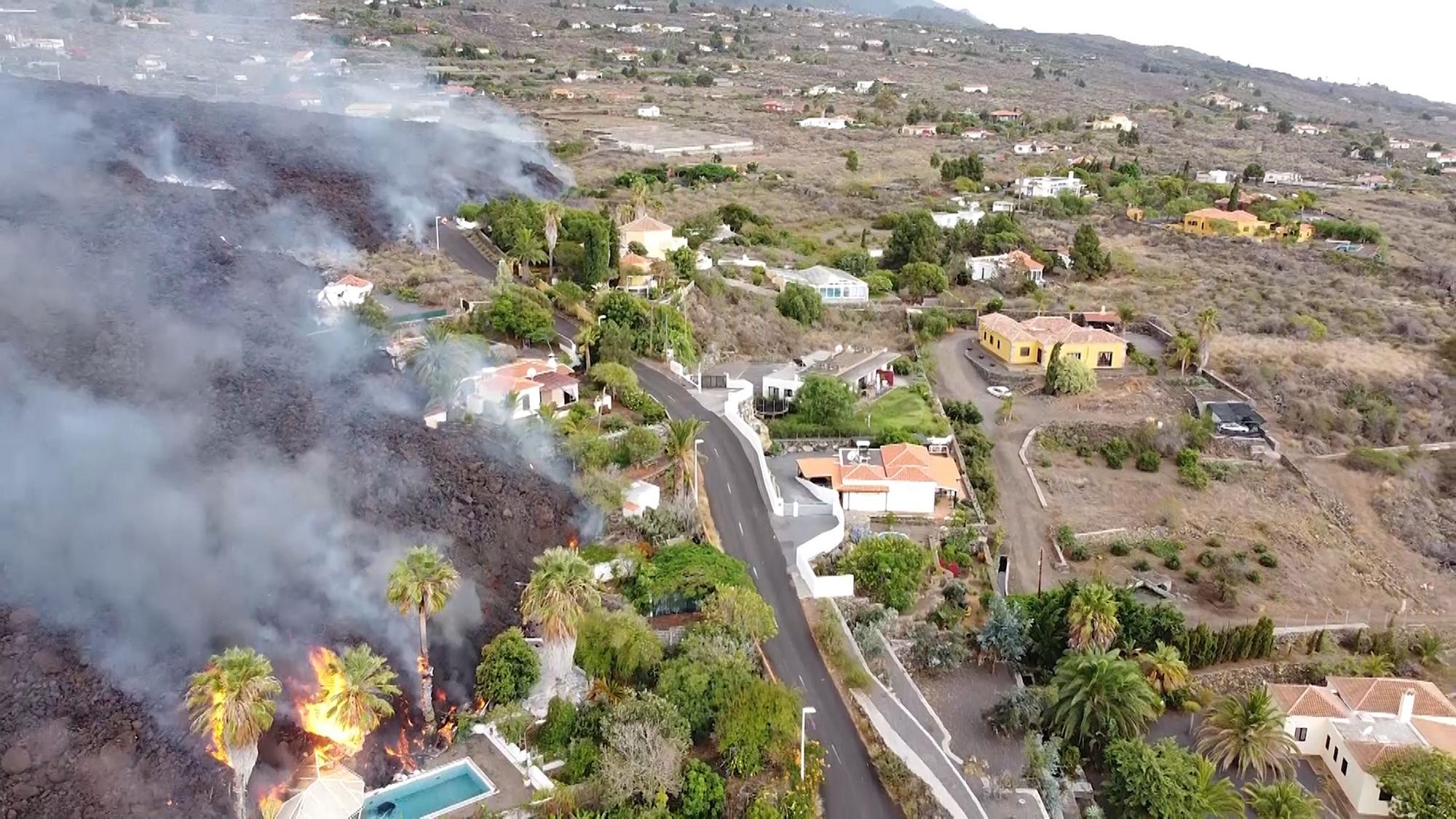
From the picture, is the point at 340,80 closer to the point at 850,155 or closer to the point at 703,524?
the point at 850,155

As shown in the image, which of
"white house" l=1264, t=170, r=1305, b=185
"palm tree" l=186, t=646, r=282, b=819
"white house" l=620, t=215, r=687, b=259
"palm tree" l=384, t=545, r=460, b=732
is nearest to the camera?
"palm tree" l=186, t=646, r=282, b=819

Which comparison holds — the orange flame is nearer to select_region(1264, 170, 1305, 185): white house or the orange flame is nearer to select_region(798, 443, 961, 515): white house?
select_region(798, 443, 961, 515): white house

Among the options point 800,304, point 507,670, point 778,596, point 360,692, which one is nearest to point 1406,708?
point 778,596

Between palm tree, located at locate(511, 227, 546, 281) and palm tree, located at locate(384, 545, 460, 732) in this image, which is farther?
palm tree, located at locate(511, 227, 546, 281)

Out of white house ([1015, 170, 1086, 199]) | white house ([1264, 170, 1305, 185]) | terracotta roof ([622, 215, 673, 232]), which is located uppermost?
white house ([1264, 170, 1305, 185])

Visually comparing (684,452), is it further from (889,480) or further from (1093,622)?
(1093,622)

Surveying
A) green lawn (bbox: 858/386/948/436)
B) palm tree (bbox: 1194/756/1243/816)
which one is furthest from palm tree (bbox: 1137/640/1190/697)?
green lawn (bbox: 858/386/948/436)

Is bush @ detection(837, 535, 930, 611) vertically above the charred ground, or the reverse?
the charred ground
